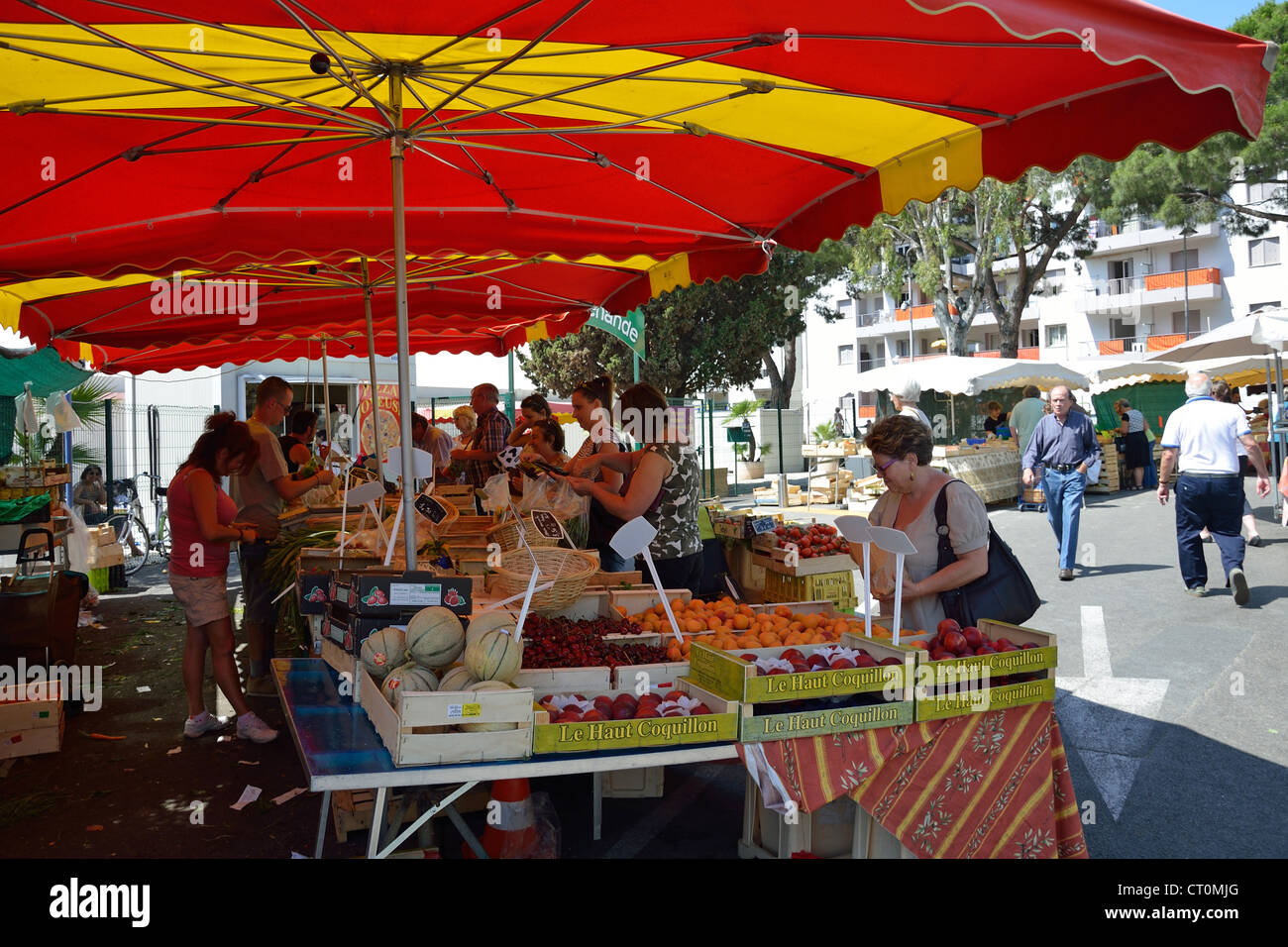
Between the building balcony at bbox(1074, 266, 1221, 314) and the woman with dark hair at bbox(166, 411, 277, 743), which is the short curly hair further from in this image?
the building balcony at bbox(1074, 266, 1221, 314)

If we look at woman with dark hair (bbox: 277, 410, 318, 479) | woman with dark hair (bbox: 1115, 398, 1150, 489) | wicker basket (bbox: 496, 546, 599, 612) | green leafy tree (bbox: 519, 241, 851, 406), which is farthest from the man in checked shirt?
woman with dark hair (bbox: 1115, 398, 1150, 489)

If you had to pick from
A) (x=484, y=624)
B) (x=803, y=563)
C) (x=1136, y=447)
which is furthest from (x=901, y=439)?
(x=1136, y=447)

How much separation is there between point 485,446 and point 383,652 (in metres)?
5.30

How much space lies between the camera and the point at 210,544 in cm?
520

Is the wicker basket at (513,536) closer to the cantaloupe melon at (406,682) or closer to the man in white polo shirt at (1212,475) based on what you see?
the cantaloupe melon at (406,682)

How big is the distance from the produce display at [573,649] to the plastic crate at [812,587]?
3102 mm

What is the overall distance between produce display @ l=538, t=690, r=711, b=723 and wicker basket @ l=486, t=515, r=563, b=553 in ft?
6.45

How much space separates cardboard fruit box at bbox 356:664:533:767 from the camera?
8.79 feet

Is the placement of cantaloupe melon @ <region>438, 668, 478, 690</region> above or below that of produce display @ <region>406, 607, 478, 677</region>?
below

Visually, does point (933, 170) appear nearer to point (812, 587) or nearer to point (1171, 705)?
point (812, 587)

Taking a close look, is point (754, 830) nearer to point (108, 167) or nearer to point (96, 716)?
point (108, 167)

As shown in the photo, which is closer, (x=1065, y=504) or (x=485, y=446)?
(x=485, y=446)

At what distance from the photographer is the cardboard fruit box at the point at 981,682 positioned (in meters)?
3.12
